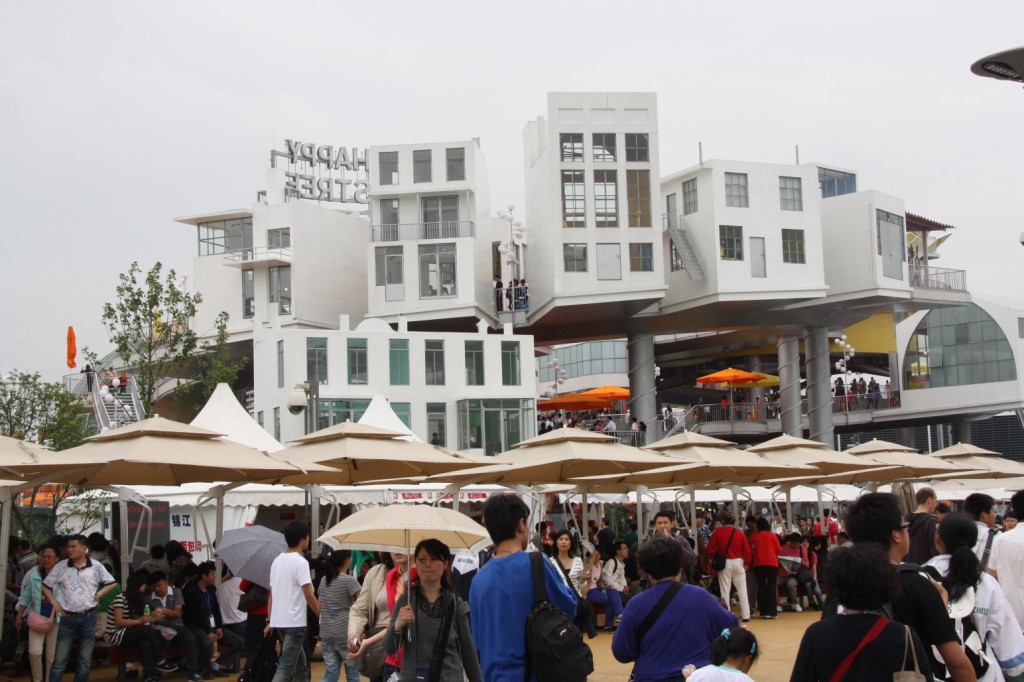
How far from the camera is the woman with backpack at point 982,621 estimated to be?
6.29 metres

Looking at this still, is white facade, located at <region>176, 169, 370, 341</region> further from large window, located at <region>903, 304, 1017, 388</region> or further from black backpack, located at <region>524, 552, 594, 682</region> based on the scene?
black backpack, located at <region>524, 552, 594, 682</region>

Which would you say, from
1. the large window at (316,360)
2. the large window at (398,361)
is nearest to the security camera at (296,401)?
the large window at (316,360)

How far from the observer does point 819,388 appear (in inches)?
2307

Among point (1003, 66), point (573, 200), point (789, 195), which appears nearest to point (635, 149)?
point (573, 200)

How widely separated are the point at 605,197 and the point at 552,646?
157ft

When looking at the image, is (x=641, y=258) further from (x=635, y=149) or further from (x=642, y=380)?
(x=642, y=380)

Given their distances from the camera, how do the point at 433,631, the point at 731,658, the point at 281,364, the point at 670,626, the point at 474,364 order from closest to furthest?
1. the point at 731,658
2. the point at 670,626
3. the point at 433,631
4. the point at 281,364
5. the point at 474,364

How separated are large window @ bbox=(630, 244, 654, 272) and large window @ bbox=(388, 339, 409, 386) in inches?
428

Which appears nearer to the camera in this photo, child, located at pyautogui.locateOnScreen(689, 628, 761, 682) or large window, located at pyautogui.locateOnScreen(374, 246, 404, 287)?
child, located at pyautogui.locateOnScreen(689, 628, 761, 682)

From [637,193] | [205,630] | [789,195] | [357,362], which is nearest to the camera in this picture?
[205,630]

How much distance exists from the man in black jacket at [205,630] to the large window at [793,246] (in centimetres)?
4395

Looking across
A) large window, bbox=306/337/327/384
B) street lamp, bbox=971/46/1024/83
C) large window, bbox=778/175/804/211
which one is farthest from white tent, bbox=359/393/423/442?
large window, bbox=778/175/804/211

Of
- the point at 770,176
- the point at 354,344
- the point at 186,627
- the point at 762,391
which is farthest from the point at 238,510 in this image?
the point at 762,391

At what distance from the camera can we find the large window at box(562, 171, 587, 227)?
5278 cm
